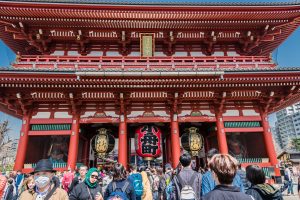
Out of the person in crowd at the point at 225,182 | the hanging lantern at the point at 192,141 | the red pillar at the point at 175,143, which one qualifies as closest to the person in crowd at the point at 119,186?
the person in crowd at the point at 225,182

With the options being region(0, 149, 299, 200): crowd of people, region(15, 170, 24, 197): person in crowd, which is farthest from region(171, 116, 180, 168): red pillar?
region(15, 170, 24, 197): person in crowd

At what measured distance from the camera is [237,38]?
510 inches

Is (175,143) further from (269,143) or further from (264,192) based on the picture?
(264,192)

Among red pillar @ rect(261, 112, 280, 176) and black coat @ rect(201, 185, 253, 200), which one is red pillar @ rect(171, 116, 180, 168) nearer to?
red pillar @ rect(261, 112, 280, 176)

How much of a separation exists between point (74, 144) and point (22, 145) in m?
Result: 2.52

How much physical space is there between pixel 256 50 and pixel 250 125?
600cm

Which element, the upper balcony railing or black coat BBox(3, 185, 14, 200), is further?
the upper balcony railing

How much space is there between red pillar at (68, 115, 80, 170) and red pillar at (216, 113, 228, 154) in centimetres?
764

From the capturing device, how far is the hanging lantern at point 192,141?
11953 millimetres

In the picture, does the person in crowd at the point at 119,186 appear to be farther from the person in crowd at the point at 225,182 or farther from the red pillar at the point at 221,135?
the red pillar at the point at 221,135

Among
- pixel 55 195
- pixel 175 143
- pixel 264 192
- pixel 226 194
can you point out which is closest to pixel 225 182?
pixel 226 194

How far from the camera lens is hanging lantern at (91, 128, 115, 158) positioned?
1170cm

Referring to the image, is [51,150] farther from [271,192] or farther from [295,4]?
[295,4]

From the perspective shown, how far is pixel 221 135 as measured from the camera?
11.0 metres
